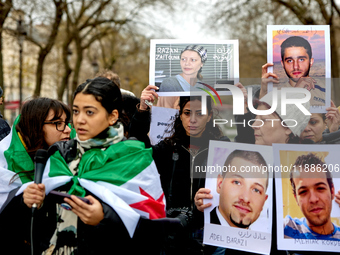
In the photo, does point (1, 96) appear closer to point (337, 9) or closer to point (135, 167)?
point (135, 167)

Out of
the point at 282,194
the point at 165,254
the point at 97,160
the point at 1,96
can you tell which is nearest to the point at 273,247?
the point at 282,194

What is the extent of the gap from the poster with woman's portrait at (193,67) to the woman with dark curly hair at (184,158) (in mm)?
99

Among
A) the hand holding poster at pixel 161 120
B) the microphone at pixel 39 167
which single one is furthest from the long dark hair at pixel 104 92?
the hand holding poster at pixel 161 120

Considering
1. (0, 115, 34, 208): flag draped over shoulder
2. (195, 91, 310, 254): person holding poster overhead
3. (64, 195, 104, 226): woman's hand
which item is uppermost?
(195, 91, 310, 254): person holding poster overhead

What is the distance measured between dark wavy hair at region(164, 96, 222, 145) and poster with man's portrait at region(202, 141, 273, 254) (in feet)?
0.91

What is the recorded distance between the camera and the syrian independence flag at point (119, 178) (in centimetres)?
241

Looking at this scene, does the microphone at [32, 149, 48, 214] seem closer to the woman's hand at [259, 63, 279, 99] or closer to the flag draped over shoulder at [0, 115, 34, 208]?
the flag draped over shoulder at [0, 115, 34, 208]

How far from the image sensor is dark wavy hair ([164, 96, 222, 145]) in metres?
3.17

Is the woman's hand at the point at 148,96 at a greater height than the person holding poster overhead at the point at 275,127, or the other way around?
the woman's hand at the point at 148,96

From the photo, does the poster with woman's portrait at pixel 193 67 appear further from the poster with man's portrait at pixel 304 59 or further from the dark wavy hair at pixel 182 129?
the poster with man's portrait at pixel 304 59

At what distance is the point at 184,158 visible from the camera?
10.6 ft

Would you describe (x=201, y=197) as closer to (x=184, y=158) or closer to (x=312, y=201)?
(x=184, y=158)

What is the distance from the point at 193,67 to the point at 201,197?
1007 mm

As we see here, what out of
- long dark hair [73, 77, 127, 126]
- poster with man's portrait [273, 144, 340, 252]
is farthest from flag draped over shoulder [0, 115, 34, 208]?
poster with man's portrait [273, 144, 340, 252]
